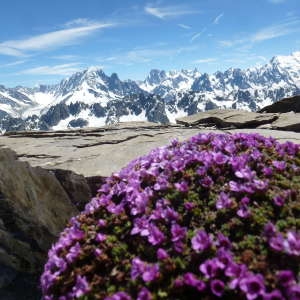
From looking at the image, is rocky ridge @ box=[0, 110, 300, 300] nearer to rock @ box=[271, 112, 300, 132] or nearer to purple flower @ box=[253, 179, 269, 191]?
rock @ box=[271, 112, 300, 132]

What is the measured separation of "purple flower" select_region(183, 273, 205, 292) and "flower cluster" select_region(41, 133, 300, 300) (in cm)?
1

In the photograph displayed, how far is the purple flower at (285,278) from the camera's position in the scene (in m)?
4.87

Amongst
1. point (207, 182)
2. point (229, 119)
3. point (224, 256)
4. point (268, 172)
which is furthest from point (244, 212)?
point (229, 119)

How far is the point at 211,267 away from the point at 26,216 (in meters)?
8.12

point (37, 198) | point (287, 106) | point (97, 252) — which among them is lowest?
point (37, 198)

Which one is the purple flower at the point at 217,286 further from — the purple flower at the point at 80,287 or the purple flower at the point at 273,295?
the purple flower at the point at 80,287

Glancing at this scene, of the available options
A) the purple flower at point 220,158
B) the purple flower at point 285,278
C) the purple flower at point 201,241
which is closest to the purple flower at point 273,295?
the purple flower at point 285,278

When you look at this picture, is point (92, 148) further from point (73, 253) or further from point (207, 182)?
point (73, 253)

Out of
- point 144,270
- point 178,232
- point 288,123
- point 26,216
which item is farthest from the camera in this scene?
point 288,123

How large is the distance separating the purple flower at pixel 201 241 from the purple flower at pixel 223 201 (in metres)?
0.73

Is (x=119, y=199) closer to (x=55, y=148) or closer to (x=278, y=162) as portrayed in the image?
(x=278, y=162)

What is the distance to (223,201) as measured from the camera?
6375 millimetres

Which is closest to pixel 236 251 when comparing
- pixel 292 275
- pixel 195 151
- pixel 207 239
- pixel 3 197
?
pixel 207 239

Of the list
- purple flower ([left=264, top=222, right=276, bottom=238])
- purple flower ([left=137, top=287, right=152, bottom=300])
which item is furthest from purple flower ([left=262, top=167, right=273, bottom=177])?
purple flower ([left=137, top=287, right=152, bottom=300])
